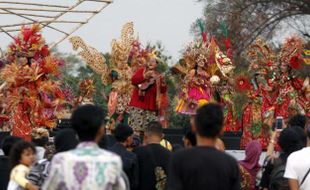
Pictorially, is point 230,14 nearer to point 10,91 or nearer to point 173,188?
point 10,91

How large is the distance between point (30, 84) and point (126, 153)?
295 inches

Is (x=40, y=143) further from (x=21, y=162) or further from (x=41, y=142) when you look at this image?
(x=21, y=162)

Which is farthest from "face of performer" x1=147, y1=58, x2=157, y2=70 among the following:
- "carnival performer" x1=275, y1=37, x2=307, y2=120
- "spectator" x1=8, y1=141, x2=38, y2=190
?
"spectator" x1=8, y1=141, x2=38, y2=190

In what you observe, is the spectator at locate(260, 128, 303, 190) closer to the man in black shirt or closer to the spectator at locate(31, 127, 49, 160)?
the spectator at locate(31, 127, 49, 160)

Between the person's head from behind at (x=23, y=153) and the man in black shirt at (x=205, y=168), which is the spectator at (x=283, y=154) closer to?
the person's head from behind at (x=23, y=153)

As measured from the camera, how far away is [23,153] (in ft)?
30.0

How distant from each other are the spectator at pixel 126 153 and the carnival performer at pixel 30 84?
685 centimetres

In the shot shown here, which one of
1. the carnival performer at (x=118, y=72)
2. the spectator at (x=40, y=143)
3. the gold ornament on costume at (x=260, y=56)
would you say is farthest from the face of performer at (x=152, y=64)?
the spectator at (x=40, y=143)

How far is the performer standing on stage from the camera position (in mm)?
18781

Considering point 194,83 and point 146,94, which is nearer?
point 146,94

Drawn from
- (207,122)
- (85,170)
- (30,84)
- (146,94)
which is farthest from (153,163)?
(146,94)

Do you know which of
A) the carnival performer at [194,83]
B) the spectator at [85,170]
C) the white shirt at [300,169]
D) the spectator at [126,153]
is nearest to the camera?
the spectator at [85,170]

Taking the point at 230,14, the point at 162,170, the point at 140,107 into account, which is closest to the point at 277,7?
the point at 230,14

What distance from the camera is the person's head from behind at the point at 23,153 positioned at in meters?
9.12
